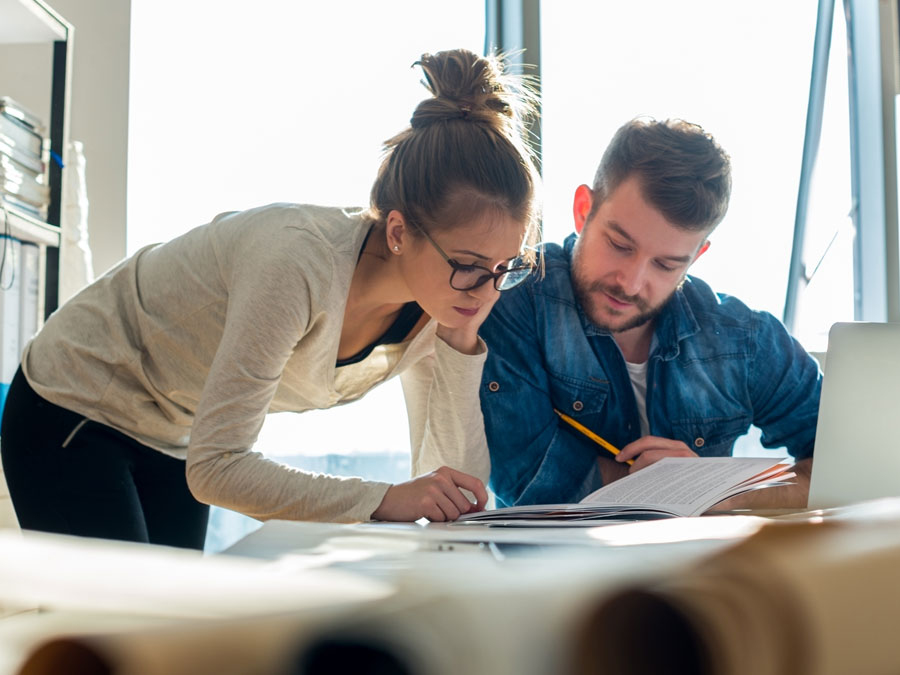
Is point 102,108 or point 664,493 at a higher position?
point 102,108

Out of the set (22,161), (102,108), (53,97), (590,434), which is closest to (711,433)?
(590,434)

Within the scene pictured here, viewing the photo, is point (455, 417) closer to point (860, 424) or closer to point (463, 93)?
point (463, 93)

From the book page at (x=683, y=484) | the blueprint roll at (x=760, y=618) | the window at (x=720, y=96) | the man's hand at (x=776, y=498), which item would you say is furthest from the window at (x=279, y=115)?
the blueprint roll at (x=760, y=618)

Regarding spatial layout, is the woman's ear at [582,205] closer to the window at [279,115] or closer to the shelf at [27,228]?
the window at [279,115]

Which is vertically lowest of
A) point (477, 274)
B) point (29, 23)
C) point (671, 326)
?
point (671, 326)

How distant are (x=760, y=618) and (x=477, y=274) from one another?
110 centimetres

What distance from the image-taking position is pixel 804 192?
2580 millimetres

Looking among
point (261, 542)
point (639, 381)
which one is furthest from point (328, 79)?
point (261, 542)

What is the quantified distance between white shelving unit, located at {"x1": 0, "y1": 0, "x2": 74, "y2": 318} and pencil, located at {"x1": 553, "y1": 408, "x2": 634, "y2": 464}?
1.18 m

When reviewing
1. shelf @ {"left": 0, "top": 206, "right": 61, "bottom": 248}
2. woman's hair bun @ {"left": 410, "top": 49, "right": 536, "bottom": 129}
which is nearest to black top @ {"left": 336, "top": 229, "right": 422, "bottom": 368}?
woman's hair bun @ {"left": 410, "top": 49, "right": 536, "bottom": 129}

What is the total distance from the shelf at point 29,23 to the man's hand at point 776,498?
173 centimetres

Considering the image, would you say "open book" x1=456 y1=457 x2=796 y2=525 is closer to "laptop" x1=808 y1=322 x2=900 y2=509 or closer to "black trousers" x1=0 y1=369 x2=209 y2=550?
"laptop" x1=808 y1=322 x2=900 y2=509

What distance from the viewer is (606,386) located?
1.46m

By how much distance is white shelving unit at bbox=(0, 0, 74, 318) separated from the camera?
178 centimetres
